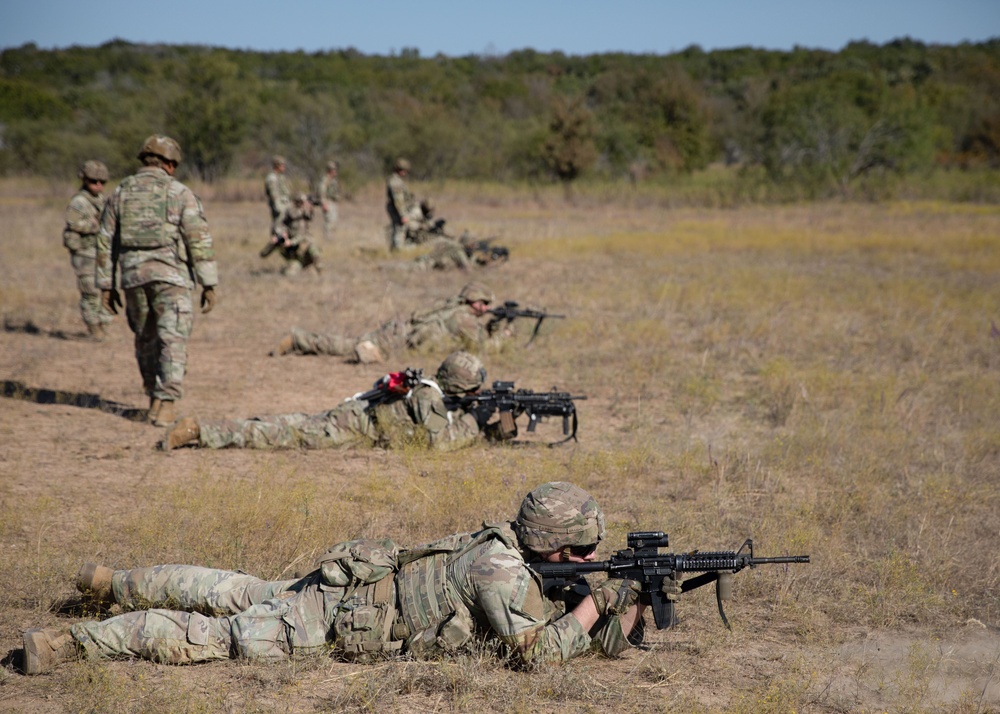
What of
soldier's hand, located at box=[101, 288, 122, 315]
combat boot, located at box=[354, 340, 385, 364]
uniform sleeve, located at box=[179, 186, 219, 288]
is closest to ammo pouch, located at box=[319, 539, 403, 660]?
uniform sleeve, located at box=[179, 186, 219, 288]

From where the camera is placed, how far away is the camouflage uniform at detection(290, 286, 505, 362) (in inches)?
403

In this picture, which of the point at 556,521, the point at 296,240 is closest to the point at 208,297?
the point at 556,521

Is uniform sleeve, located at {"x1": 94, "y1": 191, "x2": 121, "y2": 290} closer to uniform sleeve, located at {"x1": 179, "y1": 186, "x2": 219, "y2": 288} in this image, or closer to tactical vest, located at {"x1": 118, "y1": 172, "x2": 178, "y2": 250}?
tactical vest, located at {"x1": 118, "y1": 172, "x2": 178, "y2": 250}

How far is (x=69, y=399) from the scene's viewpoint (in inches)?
329

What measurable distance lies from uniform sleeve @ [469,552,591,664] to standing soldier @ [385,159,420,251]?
13671 mm

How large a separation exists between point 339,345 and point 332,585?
21.8 feet

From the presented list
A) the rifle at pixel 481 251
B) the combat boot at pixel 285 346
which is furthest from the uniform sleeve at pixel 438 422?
the rifle at pixel 481 251

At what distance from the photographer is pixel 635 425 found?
26.7 feet

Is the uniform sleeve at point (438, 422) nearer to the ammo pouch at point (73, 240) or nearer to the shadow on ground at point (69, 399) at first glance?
the shadow on ground at point (69, 399)

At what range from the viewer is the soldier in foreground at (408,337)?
402 inches

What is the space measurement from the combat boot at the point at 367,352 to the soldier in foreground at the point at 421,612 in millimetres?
6123

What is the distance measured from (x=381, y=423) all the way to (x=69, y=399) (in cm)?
343

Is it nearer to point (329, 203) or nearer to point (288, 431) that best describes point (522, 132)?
point (329, 203)

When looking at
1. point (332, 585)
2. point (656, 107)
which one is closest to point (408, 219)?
point (332, 585)
